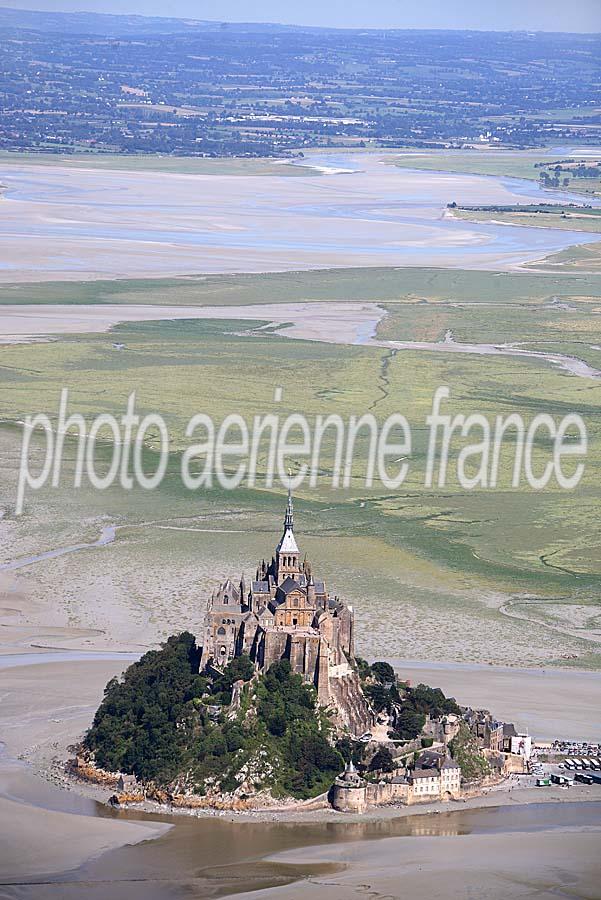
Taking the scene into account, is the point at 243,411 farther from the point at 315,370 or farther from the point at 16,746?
the point at 16,746

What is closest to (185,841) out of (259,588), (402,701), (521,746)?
Answer: (259,588)

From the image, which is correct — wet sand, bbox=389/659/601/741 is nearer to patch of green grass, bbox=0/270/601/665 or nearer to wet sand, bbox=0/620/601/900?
patch of green grass, bbox=0/270/601/665

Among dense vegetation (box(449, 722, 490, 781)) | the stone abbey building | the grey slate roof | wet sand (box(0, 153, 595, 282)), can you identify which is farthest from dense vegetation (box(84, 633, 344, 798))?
wet sand (box(0, 153, 595, 282))

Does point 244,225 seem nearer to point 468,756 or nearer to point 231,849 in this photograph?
point 468,756

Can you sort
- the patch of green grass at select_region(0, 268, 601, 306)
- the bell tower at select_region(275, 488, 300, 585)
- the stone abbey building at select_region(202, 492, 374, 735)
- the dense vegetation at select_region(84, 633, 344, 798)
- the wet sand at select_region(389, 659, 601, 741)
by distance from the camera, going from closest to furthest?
the dense vegetation at select_region(84, 633, 344, 798) < the stone abbey building at select_region(202, 492, 374, 735) < the bell tower at select_region(275, 488, 300, 585) < the wet sand at select_region(389, 659, 601, 741) < the patch of green grass at select_region(0, 268, 601, 306)

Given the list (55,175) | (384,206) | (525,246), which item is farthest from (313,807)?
(55,175)

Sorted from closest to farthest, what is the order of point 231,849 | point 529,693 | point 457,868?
point 457,868 → point 231,849 → point 529,693
